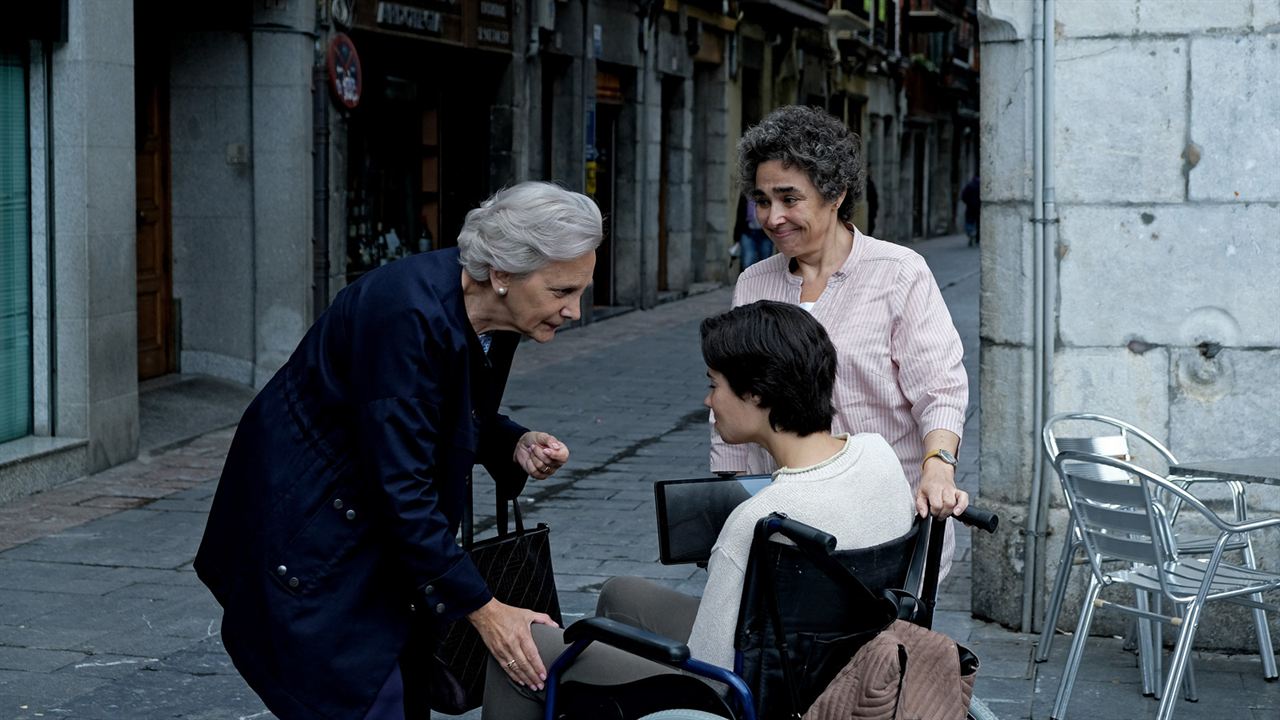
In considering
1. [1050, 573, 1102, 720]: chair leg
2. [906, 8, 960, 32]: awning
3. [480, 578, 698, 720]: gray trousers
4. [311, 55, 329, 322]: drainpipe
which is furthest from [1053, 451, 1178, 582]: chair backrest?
[906, 8, 960, 32]: awning

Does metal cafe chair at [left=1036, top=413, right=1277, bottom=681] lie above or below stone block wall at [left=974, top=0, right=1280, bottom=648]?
below

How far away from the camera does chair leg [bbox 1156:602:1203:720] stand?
4738 mm

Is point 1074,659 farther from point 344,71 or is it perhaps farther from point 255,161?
point 344,71

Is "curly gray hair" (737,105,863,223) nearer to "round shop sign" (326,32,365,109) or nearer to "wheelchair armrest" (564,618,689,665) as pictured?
"wheelchair armrest" (564,618,689,665)

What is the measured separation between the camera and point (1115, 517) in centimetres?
496

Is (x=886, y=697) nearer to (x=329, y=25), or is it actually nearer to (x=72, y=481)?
(x=72, y=481)

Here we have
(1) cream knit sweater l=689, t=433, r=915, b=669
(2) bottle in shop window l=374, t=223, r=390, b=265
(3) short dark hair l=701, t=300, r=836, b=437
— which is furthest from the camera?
(2) bottle in shop window l=374, t=223, r=390, b=265

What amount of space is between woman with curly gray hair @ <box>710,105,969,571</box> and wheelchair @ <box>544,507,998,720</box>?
0.68m

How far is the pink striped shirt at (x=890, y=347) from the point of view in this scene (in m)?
3.90

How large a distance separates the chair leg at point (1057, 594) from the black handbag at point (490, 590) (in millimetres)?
2384

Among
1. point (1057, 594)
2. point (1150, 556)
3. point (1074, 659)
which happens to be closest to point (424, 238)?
point (1057, 594)

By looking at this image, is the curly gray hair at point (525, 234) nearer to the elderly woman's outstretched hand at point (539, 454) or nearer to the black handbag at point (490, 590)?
the black handbag at point (490, 590)

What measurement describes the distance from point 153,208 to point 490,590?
8720 millimetres

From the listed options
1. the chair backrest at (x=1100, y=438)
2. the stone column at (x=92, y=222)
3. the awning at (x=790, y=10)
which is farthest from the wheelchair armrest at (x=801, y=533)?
the awning at (x=790, y=10)
